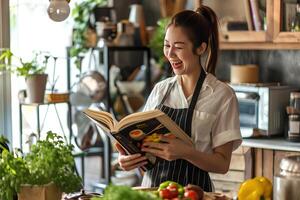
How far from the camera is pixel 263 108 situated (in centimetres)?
404

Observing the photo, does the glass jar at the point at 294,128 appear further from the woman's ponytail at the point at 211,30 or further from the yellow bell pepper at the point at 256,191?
the yellow bell pepper at the point at 256,191

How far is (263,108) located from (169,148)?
1.72 m

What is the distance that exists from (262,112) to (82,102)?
4.81ft

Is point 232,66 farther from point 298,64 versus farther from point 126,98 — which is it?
point 126,98

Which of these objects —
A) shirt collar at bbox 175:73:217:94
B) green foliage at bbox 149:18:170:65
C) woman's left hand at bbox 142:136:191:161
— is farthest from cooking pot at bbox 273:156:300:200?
green foliage at bbox 149:18:170:65

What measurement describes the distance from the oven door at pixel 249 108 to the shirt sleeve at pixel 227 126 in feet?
5.02

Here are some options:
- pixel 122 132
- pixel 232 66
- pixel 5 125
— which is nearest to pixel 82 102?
pixel 5 125

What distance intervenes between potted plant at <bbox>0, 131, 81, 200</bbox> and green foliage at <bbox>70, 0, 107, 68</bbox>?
9.03ft

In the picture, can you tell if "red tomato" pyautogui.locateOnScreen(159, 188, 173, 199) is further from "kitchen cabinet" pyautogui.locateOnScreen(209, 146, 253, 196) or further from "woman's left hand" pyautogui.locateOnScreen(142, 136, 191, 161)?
"kitchen cabinet" pyautogui.locateOnScreen(209, 146, 253, 196)

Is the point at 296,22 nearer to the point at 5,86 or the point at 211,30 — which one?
the point at 211,30

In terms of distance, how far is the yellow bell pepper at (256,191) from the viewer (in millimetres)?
2352

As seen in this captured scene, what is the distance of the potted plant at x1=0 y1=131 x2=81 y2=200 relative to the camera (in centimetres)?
215

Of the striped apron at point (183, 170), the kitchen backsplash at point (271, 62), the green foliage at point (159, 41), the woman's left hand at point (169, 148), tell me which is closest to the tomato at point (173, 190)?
the woman's left hand at point (169, 148)

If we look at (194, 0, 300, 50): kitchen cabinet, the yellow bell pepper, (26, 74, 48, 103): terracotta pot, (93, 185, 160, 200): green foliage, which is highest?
(194, 0, 300, 50): kitchen cabinet
